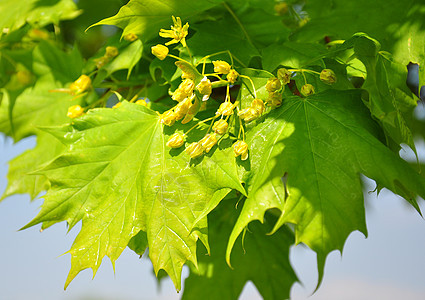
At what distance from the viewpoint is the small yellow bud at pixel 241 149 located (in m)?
0.54

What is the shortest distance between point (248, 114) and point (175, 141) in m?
0.09

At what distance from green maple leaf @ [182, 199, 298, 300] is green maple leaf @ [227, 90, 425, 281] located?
384mm

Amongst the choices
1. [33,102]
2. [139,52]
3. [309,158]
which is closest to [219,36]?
[139,52]

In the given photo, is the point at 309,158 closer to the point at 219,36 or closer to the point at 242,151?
the point at 242,151

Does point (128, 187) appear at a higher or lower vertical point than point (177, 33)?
lower

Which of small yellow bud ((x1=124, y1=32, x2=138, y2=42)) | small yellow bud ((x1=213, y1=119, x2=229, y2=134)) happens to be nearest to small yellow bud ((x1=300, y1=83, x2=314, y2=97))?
small yellow bud ((x1=213, y1=119, x2=229, y2=134))

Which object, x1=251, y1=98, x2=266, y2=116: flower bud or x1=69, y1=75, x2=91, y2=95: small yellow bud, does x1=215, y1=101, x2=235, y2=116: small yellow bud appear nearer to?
x1=251, y1=98, x2=266, y2=116: flower bud

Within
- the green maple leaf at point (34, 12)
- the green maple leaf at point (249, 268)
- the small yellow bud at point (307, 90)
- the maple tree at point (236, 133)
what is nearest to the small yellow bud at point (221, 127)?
the maple tree at point (236, 133)

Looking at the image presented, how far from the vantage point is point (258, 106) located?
1.80 feet

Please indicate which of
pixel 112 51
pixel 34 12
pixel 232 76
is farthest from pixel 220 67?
pixel 34 12

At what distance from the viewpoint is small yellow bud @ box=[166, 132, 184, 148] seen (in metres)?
0.57

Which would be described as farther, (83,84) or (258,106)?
(83,84)

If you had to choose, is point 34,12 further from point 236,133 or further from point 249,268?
point 249,268

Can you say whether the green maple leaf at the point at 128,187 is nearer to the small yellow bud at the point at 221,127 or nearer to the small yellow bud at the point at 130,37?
the small yellow bud at the point at 221,127
